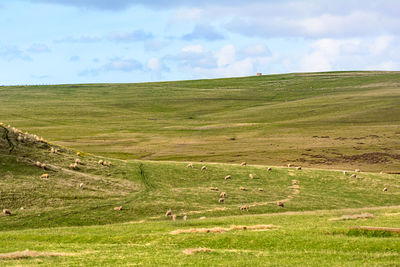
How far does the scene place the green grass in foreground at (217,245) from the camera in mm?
21188

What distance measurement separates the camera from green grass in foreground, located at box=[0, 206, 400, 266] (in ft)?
69.5

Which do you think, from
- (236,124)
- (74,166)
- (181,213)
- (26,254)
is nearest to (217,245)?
(26,254)

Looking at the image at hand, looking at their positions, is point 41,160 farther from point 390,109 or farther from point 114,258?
point 390,109

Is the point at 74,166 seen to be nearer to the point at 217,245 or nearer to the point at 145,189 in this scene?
the point at 145,189

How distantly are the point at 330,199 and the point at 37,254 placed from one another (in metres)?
32.0

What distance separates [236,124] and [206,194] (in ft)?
278

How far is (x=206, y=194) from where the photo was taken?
4750cm

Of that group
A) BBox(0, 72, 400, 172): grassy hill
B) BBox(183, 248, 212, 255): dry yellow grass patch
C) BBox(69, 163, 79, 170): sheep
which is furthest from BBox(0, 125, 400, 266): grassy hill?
BBox(0, 72, 400, 172): grassy hill

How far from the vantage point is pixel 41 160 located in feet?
162

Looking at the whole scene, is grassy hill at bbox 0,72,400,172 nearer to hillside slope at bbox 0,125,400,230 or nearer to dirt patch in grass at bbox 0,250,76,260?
hillside slope at bbox 0,125,400,230

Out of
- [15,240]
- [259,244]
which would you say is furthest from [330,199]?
[15,240]

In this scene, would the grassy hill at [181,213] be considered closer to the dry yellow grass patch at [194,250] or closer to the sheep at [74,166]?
the dry yellow grass patch at [194,250]

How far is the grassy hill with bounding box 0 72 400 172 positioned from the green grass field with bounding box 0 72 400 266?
1.95ft

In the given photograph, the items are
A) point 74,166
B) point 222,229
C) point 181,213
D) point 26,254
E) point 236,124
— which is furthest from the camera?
point 236,124
